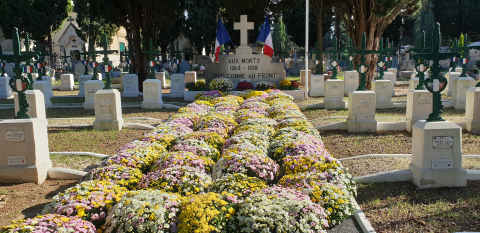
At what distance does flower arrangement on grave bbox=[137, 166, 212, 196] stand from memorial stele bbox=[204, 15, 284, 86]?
48.6ft

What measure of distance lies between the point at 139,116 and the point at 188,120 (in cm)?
499

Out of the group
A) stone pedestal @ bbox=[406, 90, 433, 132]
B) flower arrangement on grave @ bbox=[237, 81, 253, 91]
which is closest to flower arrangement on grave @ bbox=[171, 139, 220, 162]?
stone pedestal @ bbox=[406, 90, 433, 132]

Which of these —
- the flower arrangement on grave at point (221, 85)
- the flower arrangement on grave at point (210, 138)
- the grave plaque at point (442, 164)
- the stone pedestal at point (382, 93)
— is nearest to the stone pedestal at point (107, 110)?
the flower arrangement on grave at point (210, 138)

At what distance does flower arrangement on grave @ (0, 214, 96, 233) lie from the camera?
334 centimetres

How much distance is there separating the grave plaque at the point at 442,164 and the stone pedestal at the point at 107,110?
7.99 m

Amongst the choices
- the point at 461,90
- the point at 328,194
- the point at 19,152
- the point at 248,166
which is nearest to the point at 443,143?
the point at 328,194

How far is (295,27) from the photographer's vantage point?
41969 mm

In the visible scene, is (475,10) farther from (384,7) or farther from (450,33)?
(384,7)

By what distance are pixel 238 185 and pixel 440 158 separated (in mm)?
3253

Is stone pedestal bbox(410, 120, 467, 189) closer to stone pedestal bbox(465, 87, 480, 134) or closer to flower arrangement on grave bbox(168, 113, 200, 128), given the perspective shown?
stone pedestal bbox(465, 87, 480, 134)

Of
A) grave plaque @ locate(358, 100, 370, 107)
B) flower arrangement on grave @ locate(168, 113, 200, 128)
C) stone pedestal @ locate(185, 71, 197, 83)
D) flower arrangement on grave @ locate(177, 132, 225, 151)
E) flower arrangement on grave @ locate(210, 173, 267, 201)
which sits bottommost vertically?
flower arrangement on grave @ locate(210, 173, 267, 201)

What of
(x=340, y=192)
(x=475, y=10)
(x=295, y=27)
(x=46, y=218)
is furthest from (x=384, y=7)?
(x=475, y=10)

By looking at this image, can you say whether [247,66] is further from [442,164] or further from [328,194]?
[328,194]

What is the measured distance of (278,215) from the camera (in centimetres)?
377
